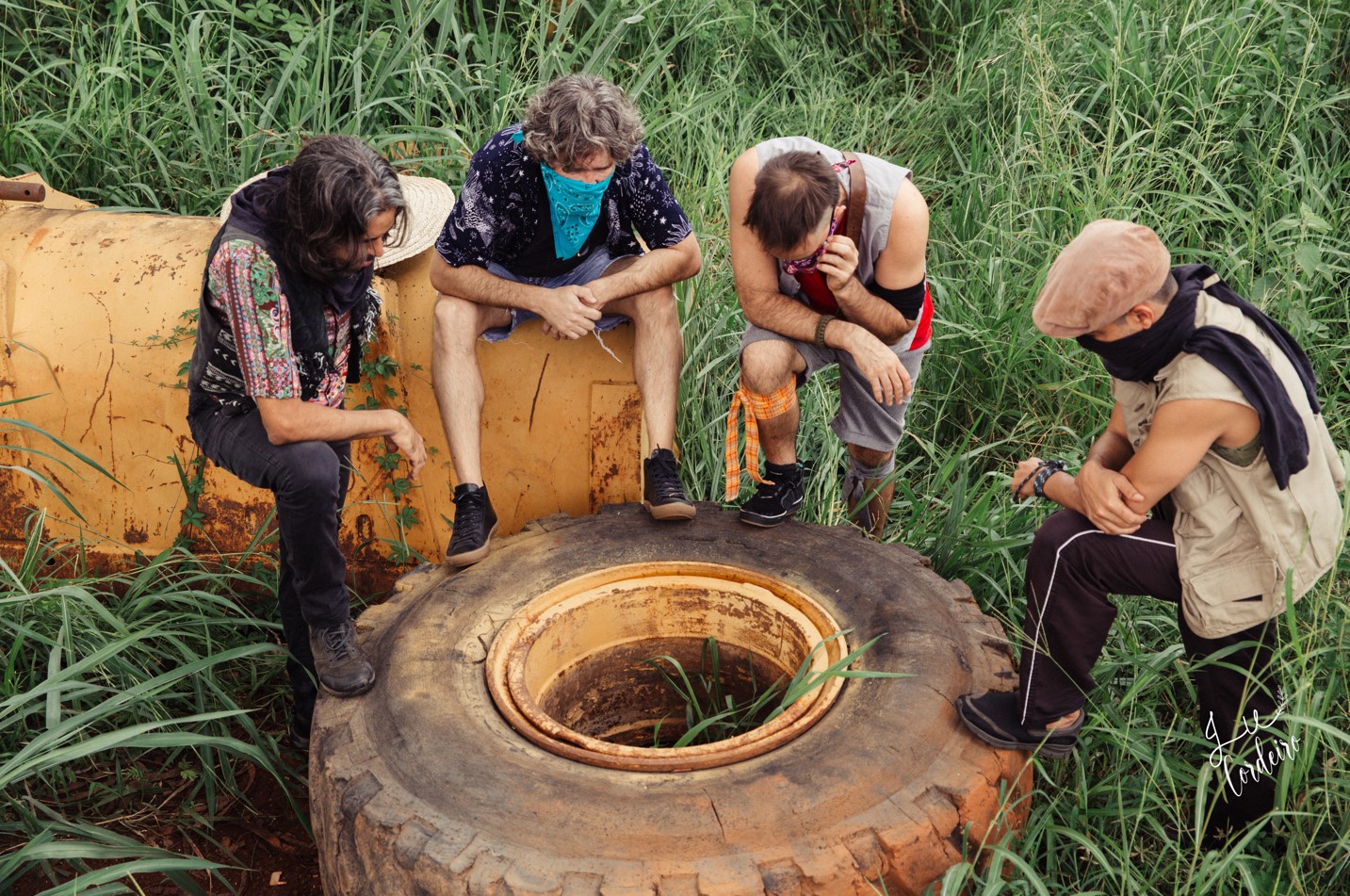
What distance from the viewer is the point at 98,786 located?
2.84m

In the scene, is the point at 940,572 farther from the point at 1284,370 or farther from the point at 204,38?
the point at 204,38

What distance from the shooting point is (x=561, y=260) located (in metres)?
3.26

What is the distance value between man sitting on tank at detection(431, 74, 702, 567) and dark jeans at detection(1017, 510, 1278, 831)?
39.0 inches

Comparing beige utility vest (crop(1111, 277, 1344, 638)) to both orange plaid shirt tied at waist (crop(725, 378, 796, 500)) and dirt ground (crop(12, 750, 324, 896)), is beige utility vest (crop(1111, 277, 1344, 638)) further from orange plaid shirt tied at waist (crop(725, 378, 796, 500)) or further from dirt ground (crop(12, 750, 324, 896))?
dirt ground (crop(12, 750, 324, 896))

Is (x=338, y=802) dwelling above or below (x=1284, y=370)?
below

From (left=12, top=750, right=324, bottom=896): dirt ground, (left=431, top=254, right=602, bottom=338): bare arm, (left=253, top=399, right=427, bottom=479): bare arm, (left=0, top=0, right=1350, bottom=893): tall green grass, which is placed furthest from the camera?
(left=0, top=0, right=1350, bottom=893): tall green grass

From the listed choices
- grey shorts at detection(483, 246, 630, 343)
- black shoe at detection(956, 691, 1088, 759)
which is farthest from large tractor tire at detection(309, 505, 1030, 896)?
grey shorts at detection(483, 246, 630, 343)

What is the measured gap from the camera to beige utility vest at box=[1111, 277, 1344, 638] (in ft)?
6.78

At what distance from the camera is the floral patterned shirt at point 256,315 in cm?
233

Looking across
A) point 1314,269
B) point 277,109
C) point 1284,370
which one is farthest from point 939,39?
point 1284,370

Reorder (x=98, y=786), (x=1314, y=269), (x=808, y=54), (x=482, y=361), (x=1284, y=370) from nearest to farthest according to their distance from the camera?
(x=1284, y=370) → (x=98, y=786) → (x=482, y=361) → (x=1314, y=269) → (x=808, y=54)

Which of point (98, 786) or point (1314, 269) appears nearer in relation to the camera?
point (98, 786)

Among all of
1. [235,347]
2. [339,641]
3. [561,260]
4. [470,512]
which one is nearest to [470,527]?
[470,512]

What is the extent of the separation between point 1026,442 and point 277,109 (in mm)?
3181
